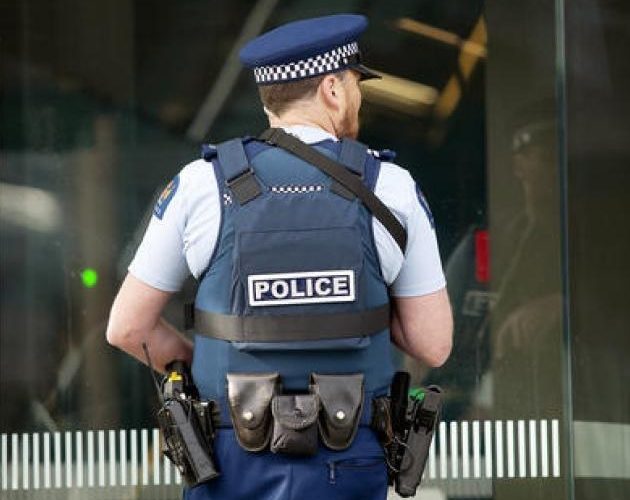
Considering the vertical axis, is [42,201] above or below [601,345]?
above

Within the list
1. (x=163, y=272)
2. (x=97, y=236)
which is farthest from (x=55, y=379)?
(x=163, y=272)

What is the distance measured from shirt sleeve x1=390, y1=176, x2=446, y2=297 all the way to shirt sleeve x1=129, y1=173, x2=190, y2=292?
49cm

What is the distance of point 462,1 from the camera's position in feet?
21.1

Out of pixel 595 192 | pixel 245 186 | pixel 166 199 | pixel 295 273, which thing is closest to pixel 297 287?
pixel 295 273

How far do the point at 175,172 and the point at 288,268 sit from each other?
2801 millimetres

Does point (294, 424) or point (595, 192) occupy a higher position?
point (595, 192)

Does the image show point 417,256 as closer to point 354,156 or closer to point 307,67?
point 354,156

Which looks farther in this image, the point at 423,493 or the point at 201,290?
the point at 423,493

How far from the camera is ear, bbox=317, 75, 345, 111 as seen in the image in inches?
152

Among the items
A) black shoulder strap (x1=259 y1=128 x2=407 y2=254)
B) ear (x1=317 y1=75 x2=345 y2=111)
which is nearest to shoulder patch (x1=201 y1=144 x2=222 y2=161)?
black shoulder strap (x1=259 y1=128 x2=407 y2=254)

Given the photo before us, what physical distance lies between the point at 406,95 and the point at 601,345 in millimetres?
1227

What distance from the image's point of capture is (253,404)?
370cm

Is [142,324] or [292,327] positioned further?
[142,324]

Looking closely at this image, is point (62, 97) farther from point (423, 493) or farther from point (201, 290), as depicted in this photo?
point (201, 290)
